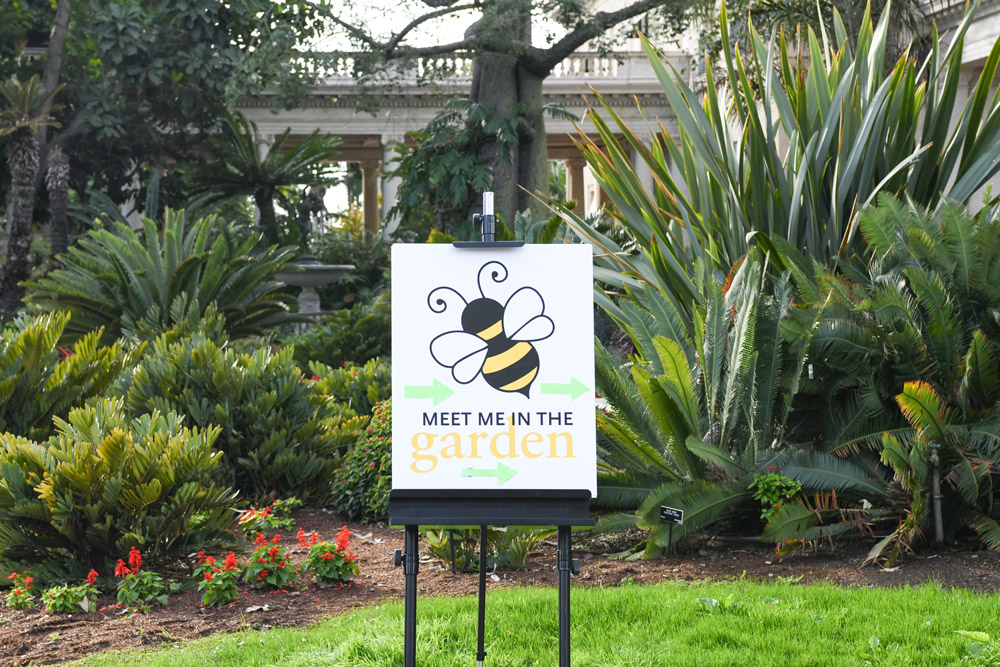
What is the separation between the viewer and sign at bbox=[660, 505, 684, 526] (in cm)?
480

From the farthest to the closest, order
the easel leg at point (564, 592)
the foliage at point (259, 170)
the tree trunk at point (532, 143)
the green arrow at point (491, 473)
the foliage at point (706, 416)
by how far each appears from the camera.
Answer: the foliage at point (259, 170) → the tree trunk at point (532, 143) → the foliage at point (706, 416) → the green arrow at point (491, 473) → the easel leg at point (564, 592)

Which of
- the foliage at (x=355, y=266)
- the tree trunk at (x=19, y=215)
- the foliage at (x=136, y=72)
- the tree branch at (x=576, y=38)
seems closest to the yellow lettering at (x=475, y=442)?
the tree branch at (x=576, y=38)

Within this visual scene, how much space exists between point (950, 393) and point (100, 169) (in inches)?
→ 998

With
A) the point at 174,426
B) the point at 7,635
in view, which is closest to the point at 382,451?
the point at 174,426

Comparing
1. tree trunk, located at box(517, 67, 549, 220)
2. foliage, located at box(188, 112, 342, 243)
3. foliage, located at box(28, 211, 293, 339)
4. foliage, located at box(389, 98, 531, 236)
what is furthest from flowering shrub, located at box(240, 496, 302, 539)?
foliage, located at box(188, 112, 342, 243)

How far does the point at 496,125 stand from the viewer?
1727 centimetres

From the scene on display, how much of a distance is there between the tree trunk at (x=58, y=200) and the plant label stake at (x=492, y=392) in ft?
62.5

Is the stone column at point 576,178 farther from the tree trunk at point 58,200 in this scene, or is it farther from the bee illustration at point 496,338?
the bee illustration at point 496,338

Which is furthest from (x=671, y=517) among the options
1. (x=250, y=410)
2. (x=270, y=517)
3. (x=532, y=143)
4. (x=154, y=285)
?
(x=532, y=143)

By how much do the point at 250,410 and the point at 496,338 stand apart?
428 cm

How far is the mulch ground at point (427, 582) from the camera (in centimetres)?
408

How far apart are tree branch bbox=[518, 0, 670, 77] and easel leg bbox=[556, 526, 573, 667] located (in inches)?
601

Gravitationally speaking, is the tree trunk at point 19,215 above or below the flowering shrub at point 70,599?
above

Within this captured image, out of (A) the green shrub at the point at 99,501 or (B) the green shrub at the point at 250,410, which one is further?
(B) the green shrub at the point at 250,410
